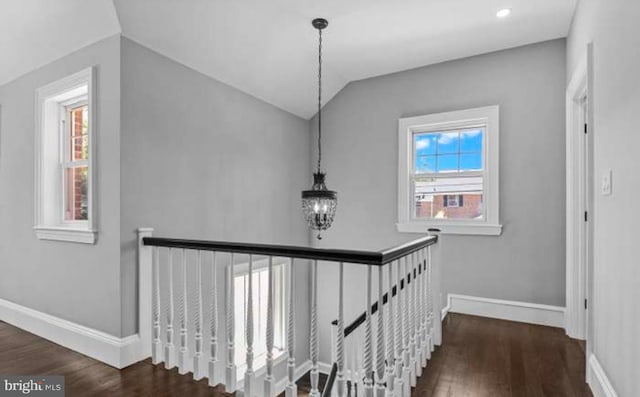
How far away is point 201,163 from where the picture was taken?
3.43m

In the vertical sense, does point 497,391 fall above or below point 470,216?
below

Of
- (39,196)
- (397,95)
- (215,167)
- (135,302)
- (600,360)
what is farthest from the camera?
(397,95)

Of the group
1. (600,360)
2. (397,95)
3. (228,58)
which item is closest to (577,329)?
(600,360)

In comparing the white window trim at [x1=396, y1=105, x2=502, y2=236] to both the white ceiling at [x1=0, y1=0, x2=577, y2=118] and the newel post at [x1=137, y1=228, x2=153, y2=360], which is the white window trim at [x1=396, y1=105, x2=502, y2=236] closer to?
the white ceiling at [x1=0, y1=0, x2=577, y2=118]

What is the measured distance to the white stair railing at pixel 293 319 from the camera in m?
1.80

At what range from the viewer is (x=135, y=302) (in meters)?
2.81

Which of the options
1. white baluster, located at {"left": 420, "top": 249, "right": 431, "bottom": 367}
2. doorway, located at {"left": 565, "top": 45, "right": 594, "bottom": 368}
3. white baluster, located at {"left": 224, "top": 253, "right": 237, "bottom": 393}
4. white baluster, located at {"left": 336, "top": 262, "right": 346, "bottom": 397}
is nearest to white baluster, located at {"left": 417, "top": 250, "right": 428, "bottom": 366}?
white baluster, located at {"left": 420, "top": 249, "right": 431, "bottom": 367}

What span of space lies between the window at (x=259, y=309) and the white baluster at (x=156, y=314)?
1.00 meters

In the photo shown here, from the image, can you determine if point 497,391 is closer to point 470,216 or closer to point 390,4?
point 470,216

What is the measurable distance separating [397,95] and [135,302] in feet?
11.6

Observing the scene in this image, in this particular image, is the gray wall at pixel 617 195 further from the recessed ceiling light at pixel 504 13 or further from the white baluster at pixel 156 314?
the white baluster at pixel 156 314

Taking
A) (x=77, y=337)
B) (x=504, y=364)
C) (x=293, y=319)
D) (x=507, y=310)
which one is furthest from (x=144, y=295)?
(x=507, y=310)

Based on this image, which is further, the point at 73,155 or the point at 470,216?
the point at 470,216

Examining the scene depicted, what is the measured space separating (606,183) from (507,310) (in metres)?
2.16
